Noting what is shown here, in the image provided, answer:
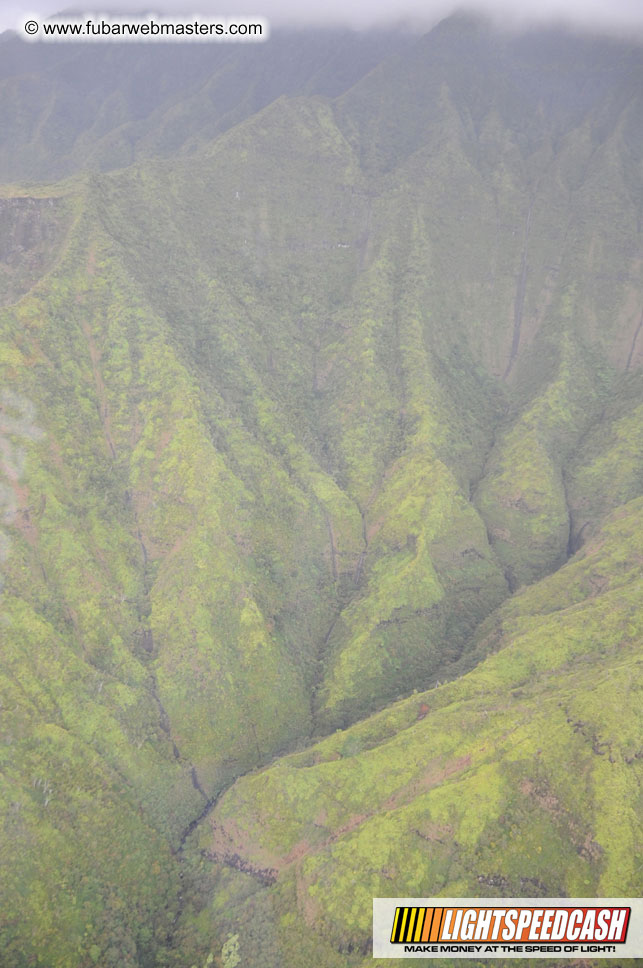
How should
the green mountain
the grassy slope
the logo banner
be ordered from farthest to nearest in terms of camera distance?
the green mountain → the grassy slope → the logo banner

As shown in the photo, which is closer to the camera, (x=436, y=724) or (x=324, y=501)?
(x=436, y=724)

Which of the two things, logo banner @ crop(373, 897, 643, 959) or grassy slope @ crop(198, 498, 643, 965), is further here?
grassy slope @ crop(198, 498, 643, 965)

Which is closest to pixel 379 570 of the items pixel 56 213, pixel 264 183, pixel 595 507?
pixel 595 507

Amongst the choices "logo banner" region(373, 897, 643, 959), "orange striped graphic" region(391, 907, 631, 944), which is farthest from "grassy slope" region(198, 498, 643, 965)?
"orange striped graphic" region(391, 907, 631, 944)

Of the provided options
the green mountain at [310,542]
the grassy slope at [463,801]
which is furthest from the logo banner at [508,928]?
the green mountain at [310,542]

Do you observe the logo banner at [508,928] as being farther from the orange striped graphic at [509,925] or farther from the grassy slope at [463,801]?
the grassy slope at [463,801]

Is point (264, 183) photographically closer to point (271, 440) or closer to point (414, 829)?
point (271, 440)

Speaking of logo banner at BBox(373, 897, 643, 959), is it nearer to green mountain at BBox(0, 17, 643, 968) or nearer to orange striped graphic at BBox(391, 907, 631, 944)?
orange striped graphic at BBox(391, 907, 631, 944)

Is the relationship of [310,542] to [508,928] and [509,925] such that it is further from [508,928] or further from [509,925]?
[508,928]

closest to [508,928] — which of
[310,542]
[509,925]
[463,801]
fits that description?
[509,925]
